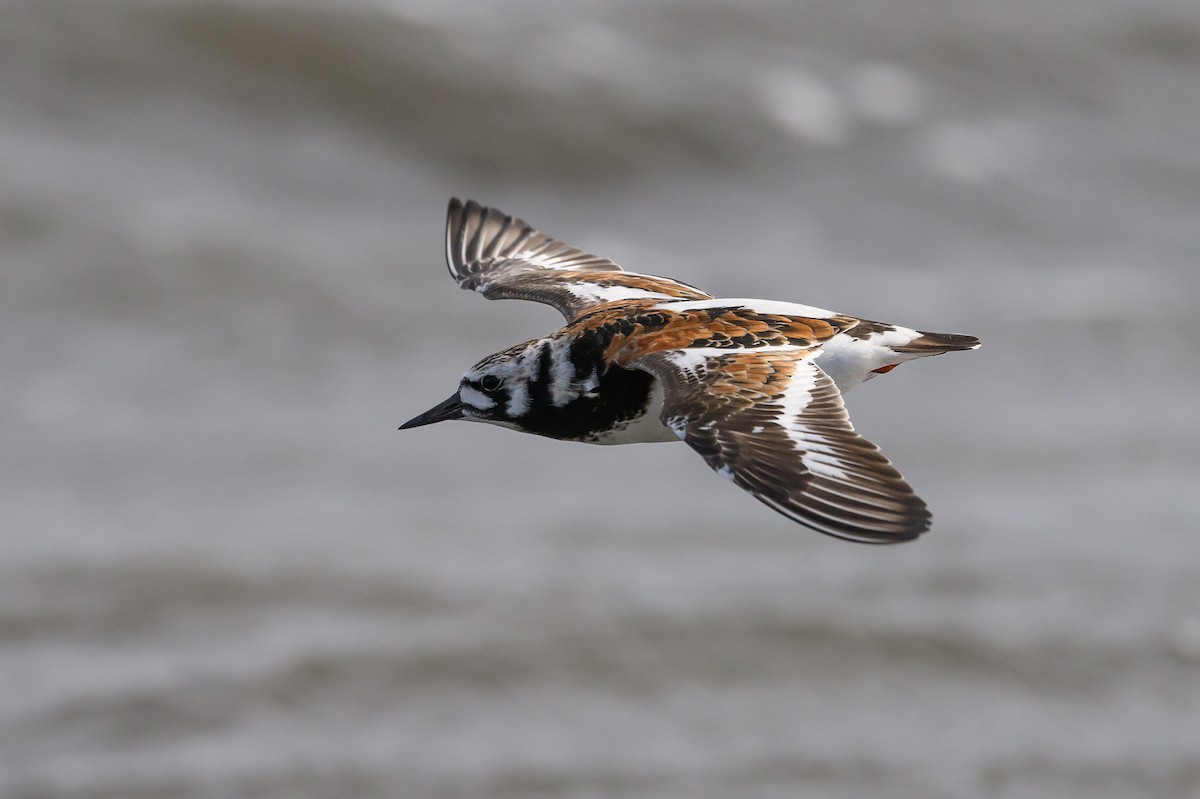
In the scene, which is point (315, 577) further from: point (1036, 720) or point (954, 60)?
point (954, 60)

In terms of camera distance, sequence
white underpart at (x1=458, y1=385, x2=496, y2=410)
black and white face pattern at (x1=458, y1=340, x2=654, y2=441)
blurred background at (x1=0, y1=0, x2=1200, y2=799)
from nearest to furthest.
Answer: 1. black and white face pattern at (x1=458, y1=340, x2=654, y2=441)
2. white underpart at (x1=458, y1=385, x2=496, y2=410)
3. blurred background at (x1=0, y1=0, x2=1200, y2=799)

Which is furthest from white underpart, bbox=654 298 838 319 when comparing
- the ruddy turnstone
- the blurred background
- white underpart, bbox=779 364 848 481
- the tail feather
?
the blurred background

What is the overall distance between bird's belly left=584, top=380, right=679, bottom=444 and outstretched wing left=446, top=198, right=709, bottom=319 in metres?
0.64

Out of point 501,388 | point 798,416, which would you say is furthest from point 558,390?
point 798,416

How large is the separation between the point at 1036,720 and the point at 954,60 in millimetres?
7684

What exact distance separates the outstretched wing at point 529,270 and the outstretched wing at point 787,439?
34.8 inches

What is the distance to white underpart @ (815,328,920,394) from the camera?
378 centimetres

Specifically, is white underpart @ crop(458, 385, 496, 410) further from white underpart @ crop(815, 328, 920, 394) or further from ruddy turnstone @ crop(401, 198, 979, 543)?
white underpart @ crop(815, 328, 920, 394)

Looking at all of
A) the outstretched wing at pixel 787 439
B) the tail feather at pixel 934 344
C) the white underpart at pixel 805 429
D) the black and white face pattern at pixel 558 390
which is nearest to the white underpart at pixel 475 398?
the black and white face pattern at pixel 558 390

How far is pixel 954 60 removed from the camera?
14820 millimetres

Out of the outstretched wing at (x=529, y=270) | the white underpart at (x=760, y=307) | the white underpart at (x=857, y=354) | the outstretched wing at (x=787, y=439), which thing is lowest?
the outstretched wing at (x=787, y=439)

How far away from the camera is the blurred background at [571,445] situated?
8.62 metres

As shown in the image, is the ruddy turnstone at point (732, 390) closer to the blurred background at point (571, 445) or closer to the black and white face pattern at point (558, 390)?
the black and white face pattern at point (558, 390)

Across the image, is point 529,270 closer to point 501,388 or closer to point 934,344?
point 501,388
